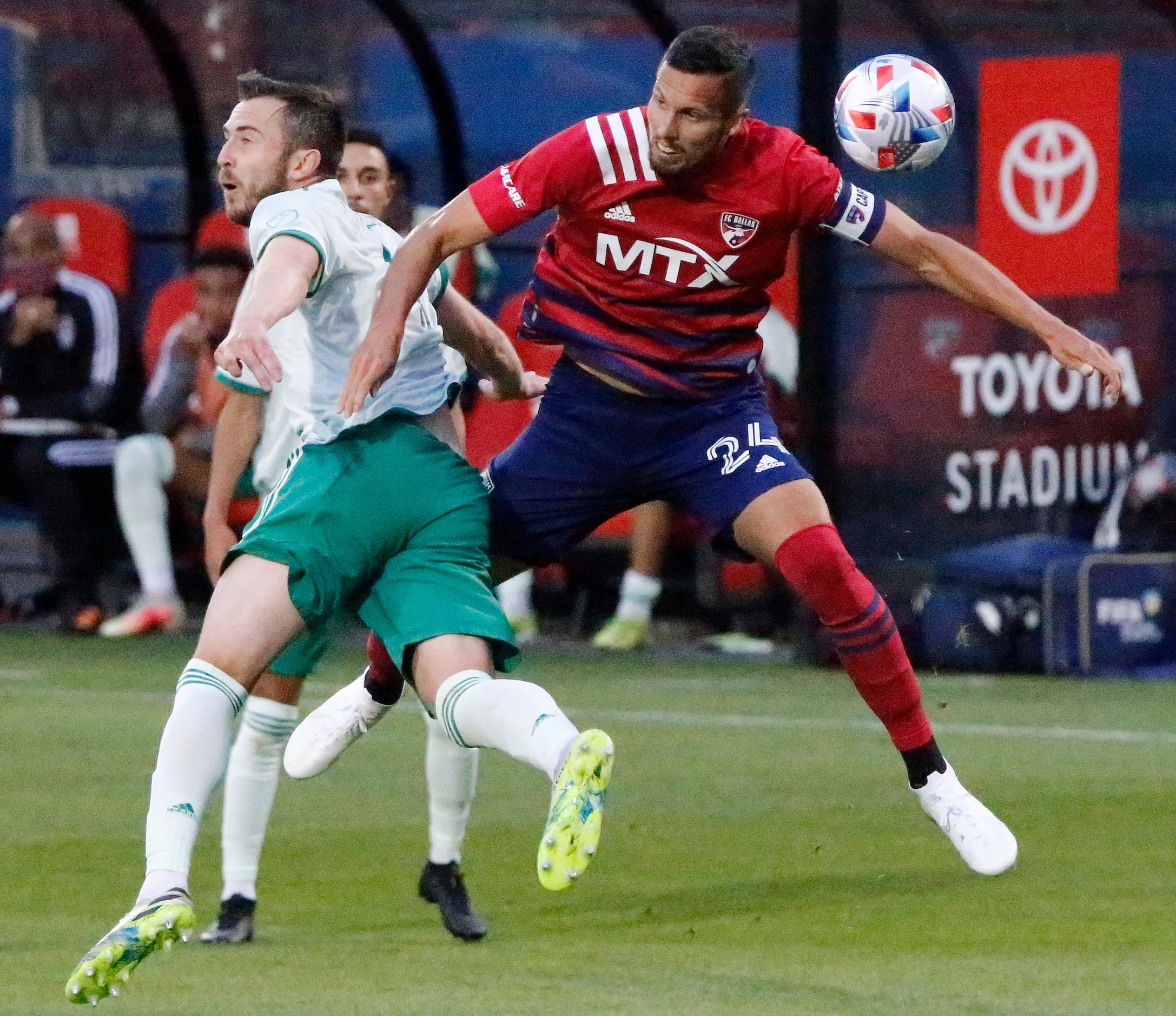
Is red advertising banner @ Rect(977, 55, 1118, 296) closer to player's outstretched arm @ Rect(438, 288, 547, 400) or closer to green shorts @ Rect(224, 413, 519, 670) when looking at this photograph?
player's outstretched arm @ Rect(438, 288, 547, 400)

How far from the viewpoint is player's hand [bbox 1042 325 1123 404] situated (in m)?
5.49

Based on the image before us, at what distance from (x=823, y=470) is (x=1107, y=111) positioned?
2064 mm

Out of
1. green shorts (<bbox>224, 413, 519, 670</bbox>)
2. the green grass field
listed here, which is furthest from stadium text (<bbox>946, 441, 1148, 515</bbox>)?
green shorts (<bbox>224, 413, 519, 670</bbox>)

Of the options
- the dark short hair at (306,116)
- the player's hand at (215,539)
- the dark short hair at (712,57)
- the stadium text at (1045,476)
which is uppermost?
the dark short hair at (712,57)

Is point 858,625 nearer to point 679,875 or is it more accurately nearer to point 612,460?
point 612,460

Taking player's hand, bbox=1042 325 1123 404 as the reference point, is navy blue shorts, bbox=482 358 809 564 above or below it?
below

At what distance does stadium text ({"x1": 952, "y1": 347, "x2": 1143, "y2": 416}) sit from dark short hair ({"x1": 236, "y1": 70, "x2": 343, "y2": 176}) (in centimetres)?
666

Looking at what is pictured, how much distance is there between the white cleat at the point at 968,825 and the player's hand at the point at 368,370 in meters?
1.80

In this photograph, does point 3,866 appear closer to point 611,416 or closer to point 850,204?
point 611,416

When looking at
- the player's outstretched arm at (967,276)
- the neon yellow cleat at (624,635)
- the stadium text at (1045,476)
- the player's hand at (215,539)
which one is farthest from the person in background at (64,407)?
the player's outstretched arm at (967,276)

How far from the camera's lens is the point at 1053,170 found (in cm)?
1143

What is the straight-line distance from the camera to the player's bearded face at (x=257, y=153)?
5.19 m

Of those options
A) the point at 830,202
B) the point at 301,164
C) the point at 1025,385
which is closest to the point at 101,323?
the point at 1025,385

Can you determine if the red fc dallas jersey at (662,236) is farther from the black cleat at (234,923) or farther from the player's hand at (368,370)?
the black cleat at (234,923)
